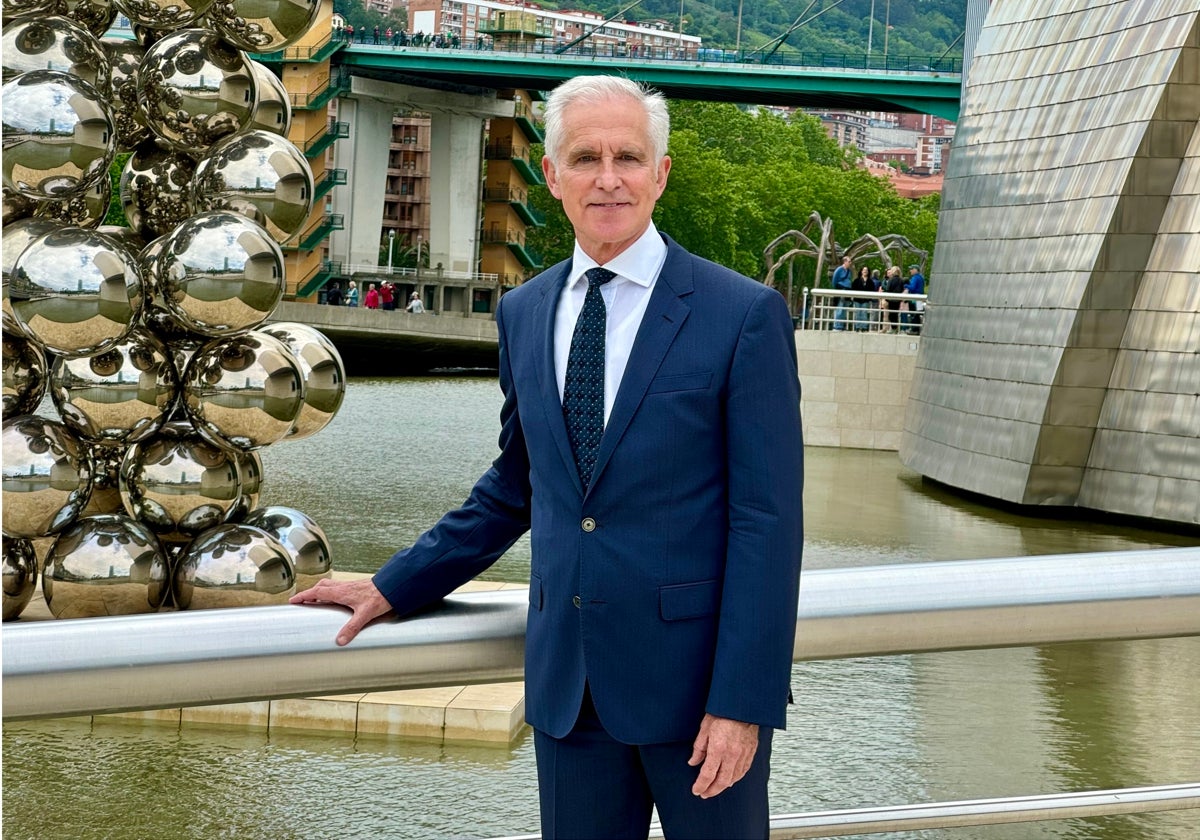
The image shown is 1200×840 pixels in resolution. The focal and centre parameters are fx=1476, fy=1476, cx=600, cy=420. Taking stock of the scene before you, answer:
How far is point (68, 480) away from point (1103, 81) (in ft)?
44.9

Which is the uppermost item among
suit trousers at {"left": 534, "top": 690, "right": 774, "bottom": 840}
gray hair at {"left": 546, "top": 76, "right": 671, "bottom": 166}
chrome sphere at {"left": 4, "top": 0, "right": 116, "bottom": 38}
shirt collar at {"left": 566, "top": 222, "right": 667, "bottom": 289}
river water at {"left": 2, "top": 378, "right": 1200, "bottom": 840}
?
chrome sphere at {"left": 4, "top": 0, "right": 116, "bottom": 38}

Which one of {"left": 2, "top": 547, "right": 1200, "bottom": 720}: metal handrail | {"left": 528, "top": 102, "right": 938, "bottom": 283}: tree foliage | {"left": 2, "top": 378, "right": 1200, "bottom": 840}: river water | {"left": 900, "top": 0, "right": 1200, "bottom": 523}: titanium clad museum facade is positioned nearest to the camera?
{"left": 2, "top": 547, "right": 1200, "bottom": 720}: metal handrail

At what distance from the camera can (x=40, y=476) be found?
4340 mm

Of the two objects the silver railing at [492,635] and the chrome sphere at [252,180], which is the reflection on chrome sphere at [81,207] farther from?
the silver railing at [492,635]

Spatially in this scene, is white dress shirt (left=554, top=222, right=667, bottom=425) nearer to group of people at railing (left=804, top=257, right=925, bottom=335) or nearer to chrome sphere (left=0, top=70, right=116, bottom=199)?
chrome sphere (left=0, top=70, right=116, bottom=199)

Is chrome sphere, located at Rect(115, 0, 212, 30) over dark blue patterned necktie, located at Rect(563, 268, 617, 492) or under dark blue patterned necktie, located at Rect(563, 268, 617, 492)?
over

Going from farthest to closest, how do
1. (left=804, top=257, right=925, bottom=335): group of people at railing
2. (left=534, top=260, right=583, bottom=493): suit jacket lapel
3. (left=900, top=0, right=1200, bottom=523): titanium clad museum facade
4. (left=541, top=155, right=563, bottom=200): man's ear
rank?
(left=804, top=257, right=925, bottom=335): group of people at railing, (left=900, top=0, right=1200, bottom=523): titanium clad museum facade, (left=541, top=155, right=563, bottom=200): man's ear, (left=534, top=260, right=583, bottom=493): suit jacket lapel

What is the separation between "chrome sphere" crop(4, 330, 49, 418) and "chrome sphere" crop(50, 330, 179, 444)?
12 centimetres

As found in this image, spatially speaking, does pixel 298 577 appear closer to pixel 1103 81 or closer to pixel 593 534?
pixel 593 534

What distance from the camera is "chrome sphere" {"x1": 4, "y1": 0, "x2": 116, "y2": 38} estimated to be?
4430 mm

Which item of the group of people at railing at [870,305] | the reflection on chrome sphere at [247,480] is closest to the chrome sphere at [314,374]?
→ the reflection on chrome sphere at [247,480]

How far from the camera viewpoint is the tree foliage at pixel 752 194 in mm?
65312

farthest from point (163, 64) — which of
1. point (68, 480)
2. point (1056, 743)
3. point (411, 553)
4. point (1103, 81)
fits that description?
point (1103, 81)

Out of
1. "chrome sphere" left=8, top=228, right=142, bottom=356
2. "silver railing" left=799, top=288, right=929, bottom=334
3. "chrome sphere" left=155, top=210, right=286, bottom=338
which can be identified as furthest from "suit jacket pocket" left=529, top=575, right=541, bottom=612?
"silver railing" left=799, top=288, right=929, bottom=334
